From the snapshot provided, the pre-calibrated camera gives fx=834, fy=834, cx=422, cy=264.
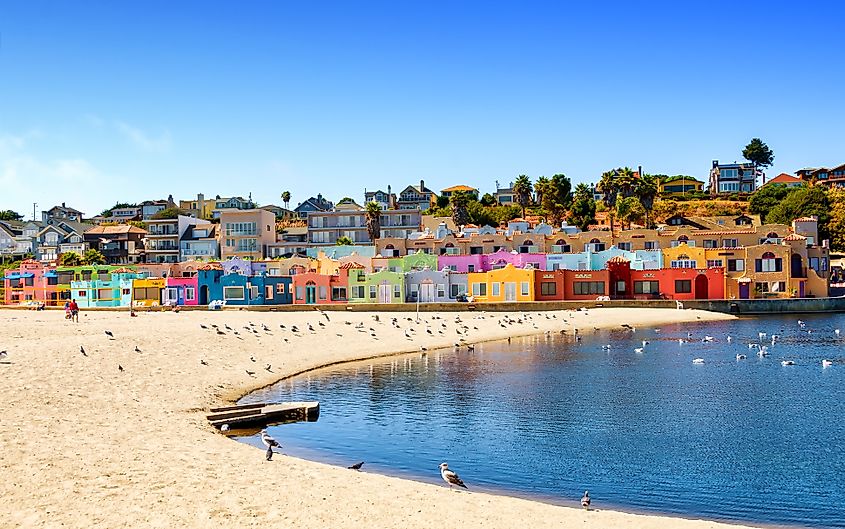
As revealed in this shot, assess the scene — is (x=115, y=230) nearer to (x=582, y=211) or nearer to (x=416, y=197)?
(x=416, y=197)

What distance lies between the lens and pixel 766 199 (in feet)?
427

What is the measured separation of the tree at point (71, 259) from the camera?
344 ft

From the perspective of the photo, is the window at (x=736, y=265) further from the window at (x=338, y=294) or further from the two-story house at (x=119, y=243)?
the two-story house at (x=119, y=243)

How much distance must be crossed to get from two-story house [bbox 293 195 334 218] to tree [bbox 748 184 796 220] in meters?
72.4

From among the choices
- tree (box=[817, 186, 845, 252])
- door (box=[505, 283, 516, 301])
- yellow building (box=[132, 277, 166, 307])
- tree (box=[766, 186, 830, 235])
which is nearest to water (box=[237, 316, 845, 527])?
door (box=[505, 283, 516, 301])

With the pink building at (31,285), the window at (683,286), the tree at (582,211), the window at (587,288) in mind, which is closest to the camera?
the window at (683,286)

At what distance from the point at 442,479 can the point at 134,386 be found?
41.2 ft

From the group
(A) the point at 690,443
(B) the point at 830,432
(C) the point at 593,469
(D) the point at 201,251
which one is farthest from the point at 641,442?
(D) the point at 201,251

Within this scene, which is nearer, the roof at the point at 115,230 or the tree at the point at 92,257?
the tree at the point at 92,257

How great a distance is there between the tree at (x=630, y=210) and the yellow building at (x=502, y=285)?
124 ft

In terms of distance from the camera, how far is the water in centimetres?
1989

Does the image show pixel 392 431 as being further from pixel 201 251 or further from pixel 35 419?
pixel 201 251

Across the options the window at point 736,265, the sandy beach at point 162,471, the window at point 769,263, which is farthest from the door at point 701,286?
the sandy beach at point 162,471

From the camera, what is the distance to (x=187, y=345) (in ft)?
128
